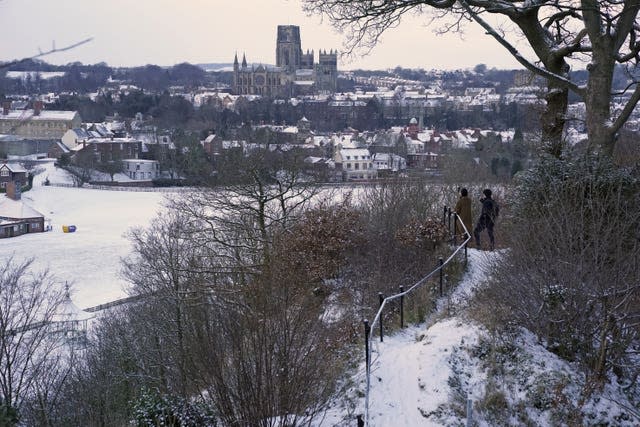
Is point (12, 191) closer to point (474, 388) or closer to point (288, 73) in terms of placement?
point (474, 388)

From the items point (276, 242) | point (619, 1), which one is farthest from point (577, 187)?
point (276, 242)

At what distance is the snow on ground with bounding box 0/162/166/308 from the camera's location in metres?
29.3

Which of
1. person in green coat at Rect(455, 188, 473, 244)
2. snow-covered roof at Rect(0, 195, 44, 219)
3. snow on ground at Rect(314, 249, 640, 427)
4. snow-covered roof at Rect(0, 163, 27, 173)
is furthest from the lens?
snow-covered roof at Rect(0, 163, 27, 173)

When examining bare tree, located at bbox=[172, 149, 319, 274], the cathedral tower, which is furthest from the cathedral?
bare tree, located at bbox=[172, 149, 319, 274]

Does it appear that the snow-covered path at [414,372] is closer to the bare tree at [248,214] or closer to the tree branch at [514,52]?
the tree branch at [514,52]

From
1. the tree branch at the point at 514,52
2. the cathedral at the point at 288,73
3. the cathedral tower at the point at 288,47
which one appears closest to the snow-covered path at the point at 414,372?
the tree branch at the point at 514,52

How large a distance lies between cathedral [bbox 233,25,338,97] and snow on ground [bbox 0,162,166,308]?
85515 mm

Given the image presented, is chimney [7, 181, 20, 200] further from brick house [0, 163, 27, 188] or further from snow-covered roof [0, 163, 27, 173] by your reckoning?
snow-covered roof [0, 163, 27, 173]

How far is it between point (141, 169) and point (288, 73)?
91.7 m

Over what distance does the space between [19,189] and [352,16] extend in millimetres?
48659

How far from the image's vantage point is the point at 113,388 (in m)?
12.8

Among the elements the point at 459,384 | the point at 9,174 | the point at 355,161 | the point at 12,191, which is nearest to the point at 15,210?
the point at 12,191

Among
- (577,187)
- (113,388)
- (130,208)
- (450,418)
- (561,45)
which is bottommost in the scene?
(130,208)

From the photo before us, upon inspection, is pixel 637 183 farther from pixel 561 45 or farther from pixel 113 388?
pixel 113 388
